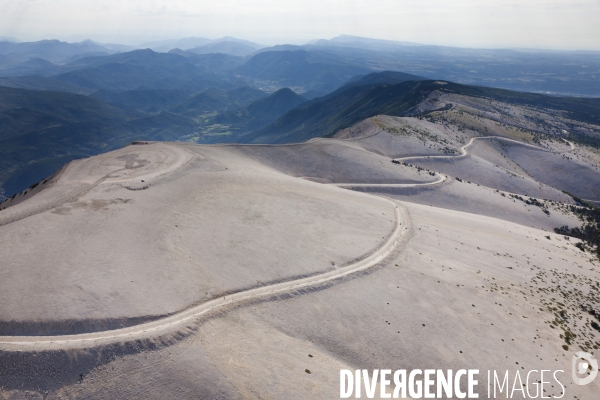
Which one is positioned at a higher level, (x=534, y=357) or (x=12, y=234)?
(x=12, y=234)

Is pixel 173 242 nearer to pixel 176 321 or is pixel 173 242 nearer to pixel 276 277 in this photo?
pixel 276 277

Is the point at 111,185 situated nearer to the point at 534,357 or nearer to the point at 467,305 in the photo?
the point at 467,305

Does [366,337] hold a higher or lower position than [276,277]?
lower

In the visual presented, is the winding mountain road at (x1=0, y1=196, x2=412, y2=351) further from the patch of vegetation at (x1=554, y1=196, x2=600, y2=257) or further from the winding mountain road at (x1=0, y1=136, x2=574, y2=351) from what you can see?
the patch of vegetation at (x1=554, y1=196, x2=600, y2=257)

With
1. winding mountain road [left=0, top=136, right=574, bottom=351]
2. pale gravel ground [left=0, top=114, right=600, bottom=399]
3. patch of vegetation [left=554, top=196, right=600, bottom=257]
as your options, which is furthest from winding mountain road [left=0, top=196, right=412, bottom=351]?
patch of vegetation [left=554, top=196, right=600, bottom=257]

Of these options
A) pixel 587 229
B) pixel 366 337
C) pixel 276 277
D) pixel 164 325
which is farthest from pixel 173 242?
pixel 587 229

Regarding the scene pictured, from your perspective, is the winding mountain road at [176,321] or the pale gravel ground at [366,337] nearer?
the pale gravel ground at [366,337]

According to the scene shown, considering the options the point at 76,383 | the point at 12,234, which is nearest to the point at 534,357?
the point at 76,383

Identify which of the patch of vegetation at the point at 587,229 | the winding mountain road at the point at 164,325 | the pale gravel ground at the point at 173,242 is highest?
the pale gravel ground at the point at 173,242

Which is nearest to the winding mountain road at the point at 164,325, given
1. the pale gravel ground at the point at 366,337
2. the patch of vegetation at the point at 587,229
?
the pale gravel ground at the point at 366,337

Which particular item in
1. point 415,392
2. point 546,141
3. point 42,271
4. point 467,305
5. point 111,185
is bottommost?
point 415,392

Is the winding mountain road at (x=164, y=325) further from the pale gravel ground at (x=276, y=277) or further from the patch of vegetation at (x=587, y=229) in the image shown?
the patch of vegetation at (x=587, y=229)
